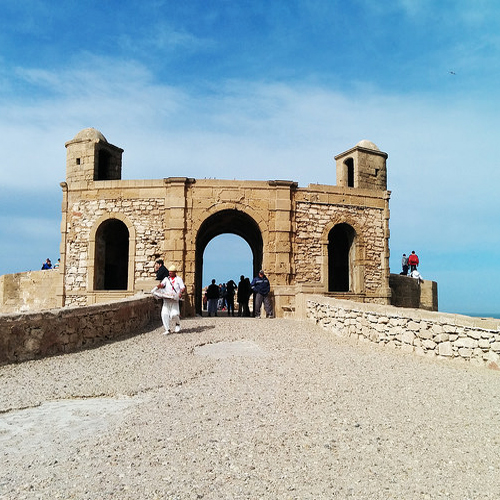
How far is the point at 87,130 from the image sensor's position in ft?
51.8

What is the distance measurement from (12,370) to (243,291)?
10886 mm

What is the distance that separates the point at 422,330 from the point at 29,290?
45.6ft

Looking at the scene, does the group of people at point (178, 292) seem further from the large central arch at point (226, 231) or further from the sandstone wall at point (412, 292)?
the sandstone wall at point (412, 292)

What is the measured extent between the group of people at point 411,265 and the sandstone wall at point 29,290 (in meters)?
13.6

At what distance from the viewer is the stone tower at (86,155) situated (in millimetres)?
15445

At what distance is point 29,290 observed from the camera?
1630cm

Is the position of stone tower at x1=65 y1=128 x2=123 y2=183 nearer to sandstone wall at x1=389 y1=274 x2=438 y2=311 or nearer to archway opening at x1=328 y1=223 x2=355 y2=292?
archway opening at x1=328 y1=223 x2=355 y2=292

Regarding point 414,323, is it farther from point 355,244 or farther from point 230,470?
point 355,244

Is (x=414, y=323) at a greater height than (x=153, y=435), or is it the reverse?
(x=414, y=323)

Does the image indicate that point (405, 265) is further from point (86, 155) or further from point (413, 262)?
point (86, 155)

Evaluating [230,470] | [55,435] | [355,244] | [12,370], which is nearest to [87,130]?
[355,244]

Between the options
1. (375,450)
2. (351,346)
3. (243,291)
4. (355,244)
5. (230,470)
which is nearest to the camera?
(230,470)

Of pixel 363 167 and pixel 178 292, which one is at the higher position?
pixel 363 167

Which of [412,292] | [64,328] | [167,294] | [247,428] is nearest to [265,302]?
[167,294]
